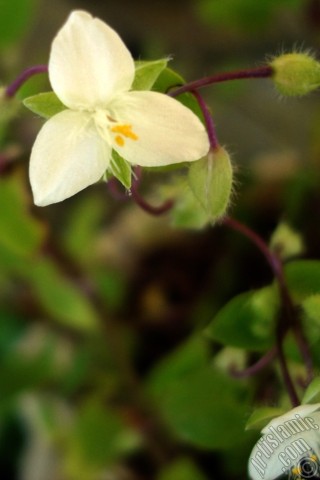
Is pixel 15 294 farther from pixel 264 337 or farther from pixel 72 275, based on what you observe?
pixel 264 337

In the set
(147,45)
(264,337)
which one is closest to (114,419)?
(264,337)

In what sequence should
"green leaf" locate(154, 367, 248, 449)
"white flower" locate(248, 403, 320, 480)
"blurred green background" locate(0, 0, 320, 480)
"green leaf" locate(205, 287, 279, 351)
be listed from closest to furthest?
1. "white flower" locate(248, 403, 320, 480)
2. "green leaf" locate(205, 287, 279, 351)
3. "green leaf" locate(154, 367, 248, 449)
4. "blurred green background" locate(0, 0, 320, 480)

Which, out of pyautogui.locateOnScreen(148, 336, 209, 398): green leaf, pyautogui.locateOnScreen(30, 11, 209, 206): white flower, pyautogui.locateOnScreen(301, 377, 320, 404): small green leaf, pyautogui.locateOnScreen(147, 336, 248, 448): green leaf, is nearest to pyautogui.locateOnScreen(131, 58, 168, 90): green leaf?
pyautogui.locateOnScreen(30, 11, 209, 206): white flower

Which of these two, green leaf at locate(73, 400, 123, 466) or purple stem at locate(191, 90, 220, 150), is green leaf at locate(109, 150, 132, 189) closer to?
purple stem at locate(191, 90, 220, 150)

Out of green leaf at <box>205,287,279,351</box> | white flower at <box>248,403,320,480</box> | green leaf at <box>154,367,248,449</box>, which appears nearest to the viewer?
white flower at <box>248,403,320,480</box>

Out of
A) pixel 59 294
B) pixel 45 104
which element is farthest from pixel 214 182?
pixel 59 294

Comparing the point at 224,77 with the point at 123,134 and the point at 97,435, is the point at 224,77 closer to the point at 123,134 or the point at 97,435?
the point at 123,134

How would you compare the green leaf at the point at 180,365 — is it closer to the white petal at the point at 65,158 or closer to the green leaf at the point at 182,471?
the green leaf at the point at 182,471
